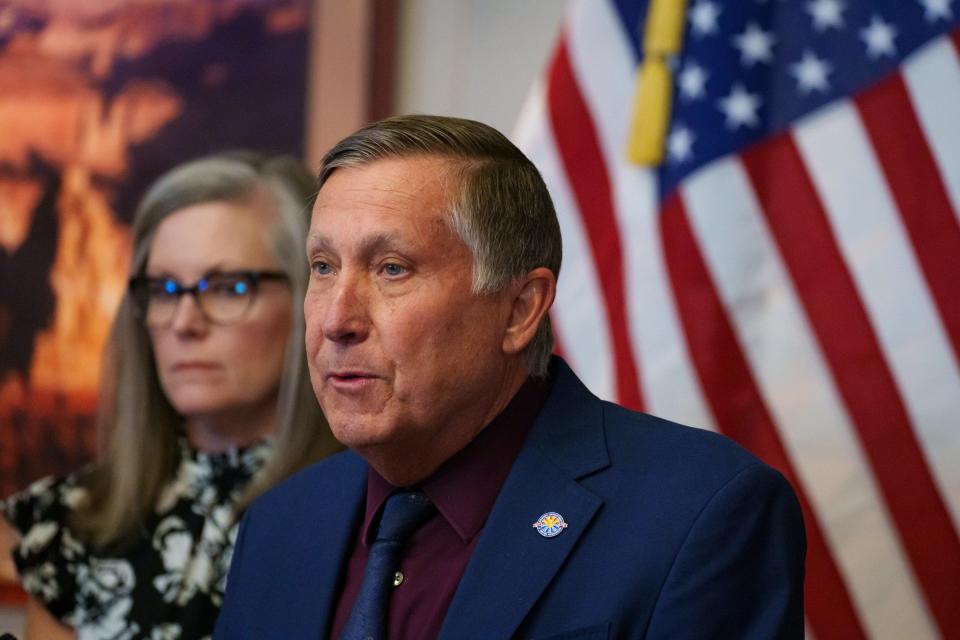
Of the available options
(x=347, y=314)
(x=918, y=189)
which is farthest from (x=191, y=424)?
(x=918, y=189)

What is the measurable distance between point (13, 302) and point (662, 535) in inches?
104

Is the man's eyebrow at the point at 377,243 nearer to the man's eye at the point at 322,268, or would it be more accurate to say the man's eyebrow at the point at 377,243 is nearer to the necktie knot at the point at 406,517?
the man's eye at the point at 322,268

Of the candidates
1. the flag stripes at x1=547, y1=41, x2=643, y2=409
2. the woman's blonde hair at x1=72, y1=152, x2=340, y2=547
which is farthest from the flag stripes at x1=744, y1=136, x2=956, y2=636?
the woman's blonde hair at x1=72, y1=152, x2=340, y2=547

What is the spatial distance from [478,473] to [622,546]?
275 mm

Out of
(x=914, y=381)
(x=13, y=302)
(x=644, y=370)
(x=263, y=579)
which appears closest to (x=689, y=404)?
(x=644, y=370)

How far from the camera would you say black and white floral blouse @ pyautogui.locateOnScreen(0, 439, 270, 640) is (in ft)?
9.14

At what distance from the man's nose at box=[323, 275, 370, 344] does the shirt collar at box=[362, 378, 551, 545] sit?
27 centimetres

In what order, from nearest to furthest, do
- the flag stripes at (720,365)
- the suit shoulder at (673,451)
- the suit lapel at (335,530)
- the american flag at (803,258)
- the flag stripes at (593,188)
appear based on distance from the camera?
the suit shoulder at (673,451) → the suit lapel at (335,530) → the american flag at (803,258) → the flag stripes at (720,365) → the flag stripes at (593,188)

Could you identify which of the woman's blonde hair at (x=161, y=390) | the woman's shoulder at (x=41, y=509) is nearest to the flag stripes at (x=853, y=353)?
the woman's blonde hair at (x=161, y=390)

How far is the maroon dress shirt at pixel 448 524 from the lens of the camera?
76.5 inches

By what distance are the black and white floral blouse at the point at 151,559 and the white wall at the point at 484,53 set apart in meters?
1.37

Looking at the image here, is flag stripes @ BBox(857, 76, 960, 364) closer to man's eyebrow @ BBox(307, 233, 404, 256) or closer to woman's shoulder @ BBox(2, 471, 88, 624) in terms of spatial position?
man's eyebrow @ BBox(307, 233, 404, 256)

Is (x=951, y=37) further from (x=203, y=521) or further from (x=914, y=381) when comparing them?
(x=203, y=521)

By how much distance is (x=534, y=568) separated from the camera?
187cm
